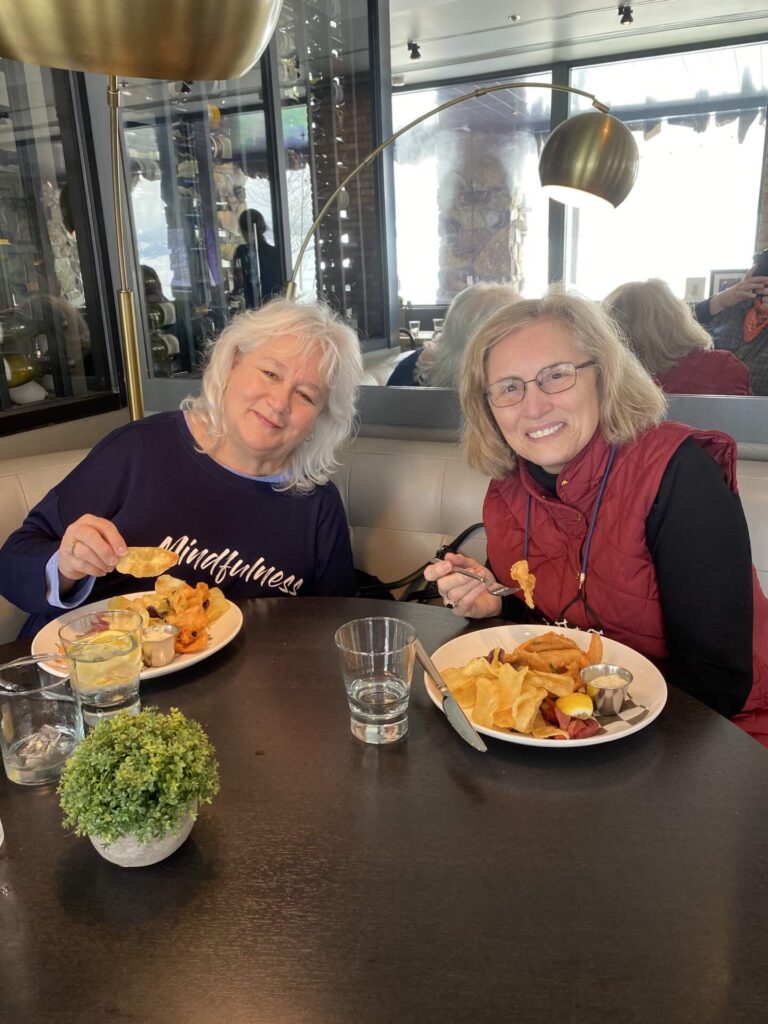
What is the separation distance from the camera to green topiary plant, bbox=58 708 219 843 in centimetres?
73

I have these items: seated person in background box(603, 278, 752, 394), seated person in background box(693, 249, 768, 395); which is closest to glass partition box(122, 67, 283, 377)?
seated person in background box(603, 278, 752, 394)

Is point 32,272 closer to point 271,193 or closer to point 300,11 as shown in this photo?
point 271,193

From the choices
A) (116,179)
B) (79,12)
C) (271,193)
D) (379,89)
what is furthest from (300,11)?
(79,12)

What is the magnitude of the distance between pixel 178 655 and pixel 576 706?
637 millimetres

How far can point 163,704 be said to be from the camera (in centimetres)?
113

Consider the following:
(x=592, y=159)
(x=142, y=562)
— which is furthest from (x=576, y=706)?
(x=592, y=159)

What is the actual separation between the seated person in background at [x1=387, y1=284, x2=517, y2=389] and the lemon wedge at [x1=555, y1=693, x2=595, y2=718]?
1.88m

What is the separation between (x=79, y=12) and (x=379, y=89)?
14.1 feet

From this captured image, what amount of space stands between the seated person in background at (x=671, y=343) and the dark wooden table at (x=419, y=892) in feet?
5.32

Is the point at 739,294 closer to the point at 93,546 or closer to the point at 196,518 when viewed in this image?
the point at 196,518

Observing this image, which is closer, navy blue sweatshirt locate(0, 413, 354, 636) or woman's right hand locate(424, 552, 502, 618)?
woman's right hand locate(424, 552, 502, 618)

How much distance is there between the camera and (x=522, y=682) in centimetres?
101

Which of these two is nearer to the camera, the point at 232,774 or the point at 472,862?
the point at 472,862

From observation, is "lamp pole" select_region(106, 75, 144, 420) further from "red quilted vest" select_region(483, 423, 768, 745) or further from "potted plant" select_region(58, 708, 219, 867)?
"potted plant" select_region(58, 708, 219, 867)
